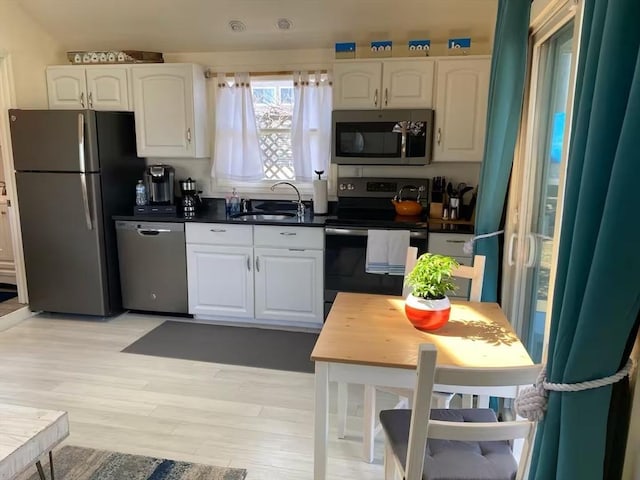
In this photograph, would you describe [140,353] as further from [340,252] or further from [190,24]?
[190,24]

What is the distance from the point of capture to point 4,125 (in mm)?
3984

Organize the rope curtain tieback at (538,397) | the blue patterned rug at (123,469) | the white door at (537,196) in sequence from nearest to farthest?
1. the rope curtain tieback at (538,397)
2. the blue patterned rug at (123,469)
3. the white door at (537,196)

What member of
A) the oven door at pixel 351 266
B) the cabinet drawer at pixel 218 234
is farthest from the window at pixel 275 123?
the oven door at pixel 351 266

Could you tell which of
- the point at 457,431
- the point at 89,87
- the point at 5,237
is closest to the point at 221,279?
the point at 89,87

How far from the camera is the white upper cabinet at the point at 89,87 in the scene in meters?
4.09

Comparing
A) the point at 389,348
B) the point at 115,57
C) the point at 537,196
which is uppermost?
the point at 115,57

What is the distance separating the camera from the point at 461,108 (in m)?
3.62

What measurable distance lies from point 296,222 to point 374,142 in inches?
34.0

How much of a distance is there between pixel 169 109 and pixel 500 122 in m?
2.70

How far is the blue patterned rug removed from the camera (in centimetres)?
219

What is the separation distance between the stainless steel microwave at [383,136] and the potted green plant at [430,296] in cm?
190

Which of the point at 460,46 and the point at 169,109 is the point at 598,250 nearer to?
the point at 460,46

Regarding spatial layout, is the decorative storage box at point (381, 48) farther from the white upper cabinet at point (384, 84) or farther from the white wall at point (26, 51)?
the white wall at point (26, 51)

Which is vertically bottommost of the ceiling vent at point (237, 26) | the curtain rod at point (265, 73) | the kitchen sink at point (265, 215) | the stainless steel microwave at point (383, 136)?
the kitchen sink at point (265, 215)
